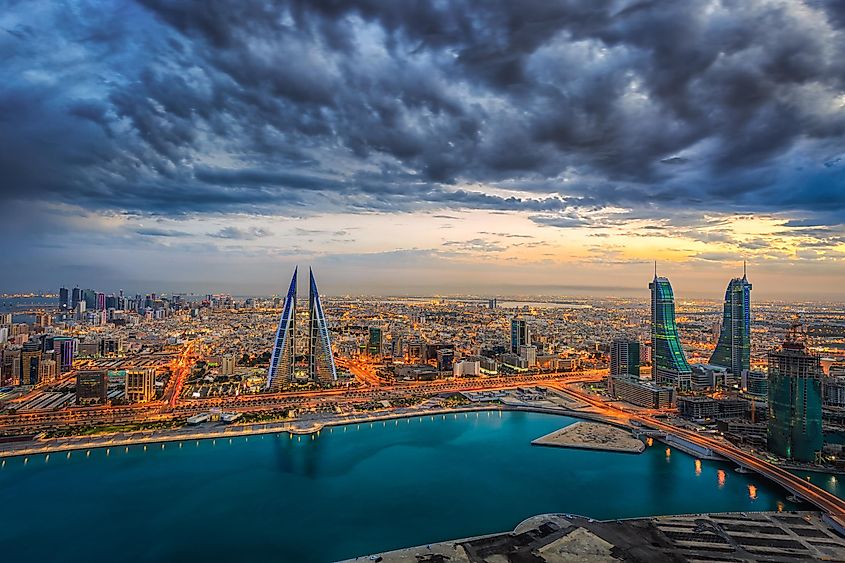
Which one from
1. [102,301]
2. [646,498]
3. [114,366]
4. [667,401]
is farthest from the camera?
[102,301]

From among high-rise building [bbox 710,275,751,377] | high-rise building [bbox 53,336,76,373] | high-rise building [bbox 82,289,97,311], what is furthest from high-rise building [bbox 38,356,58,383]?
high-rise building [bbox 82,289,97,311]

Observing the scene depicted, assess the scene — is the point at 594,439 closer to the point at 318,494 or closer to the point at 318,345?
the point at 318,494

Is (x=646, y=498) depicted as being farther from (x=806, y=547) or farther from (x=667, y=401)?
(x=667, y=401)

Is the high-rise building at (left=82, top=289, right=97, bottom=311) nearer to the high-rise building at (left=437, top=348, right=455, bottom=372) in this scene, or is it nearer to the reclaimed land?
the high-rise building at (left=437, top=348, right=455, bottom=372)

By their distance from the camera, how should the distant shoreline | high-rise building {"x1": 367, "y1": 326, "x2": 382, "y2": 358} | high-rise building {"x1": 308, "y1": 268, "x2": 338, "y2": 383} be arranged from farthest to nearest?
high-rise building {"x1": 367, "y1": 326, "x2": 382, "y2": 358} < high-rise building {"x1": 308, "y1": 268, "x2": 338, "y2": 383} < the distant shoreline

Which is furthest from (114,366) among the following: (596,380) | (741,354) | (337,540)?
(741,354)

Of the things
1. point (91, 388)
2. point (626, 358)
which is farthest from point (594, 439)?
point (91, 388)
